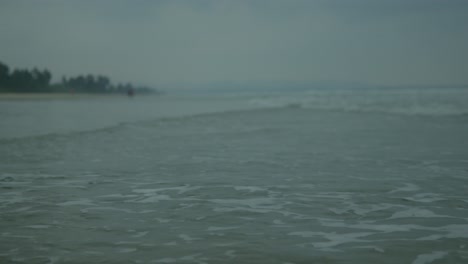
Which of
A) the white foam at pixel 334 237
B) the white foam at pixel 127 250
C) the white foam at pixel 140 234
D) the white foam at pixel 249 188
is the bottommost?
the white foam at pixel 249 188

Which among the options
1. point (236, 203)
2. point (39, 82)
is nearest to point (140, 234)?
point (236, 203)

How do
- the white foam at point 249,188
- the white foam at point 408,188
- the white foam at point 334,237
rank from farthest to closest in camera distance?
the white foam at point 249,188, the white foam at point 408,188, the white foam at point 334,237

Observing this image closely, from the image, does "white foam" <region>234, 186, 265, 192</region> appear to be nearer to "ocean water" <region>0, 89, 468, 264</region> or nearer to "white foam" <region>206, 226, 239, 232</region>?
"ocean water" <region>0, 89, 468, 264</region>

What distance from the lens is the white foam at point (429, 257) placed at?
3.59m

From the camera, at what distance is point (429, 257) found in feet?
12.1

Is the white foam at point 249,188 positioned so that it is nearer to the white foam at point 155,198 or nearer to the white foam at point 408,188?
the white foam at point 155,198

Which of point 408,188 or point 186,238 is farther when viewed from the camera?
point 408,188

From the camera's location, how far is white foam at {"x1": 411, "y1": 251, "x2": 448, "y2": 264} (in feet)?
11.8

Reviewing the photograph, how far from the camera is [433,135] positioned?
12.9m

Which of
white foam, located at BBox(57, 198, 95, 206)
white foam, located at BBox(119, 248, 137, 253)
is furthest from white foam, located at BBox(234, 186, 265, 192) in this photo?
white foam, located at BBox(119, 248, 137, 253)

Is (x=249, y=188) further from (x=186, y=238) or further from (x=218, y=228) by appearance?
(x=186, y=238)

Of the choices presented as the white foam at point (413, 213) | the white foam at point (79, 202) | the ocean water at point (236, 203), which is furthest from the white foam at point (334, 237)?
the white foam at point (79, 202)

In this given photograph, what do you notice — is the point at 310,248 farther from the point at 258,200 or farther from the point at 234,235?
the point at 258,200

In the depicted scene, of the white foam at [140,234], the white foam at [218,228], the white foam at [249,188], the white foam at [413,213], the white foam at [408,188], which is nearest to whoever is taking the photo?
the white foam at [140,234]
